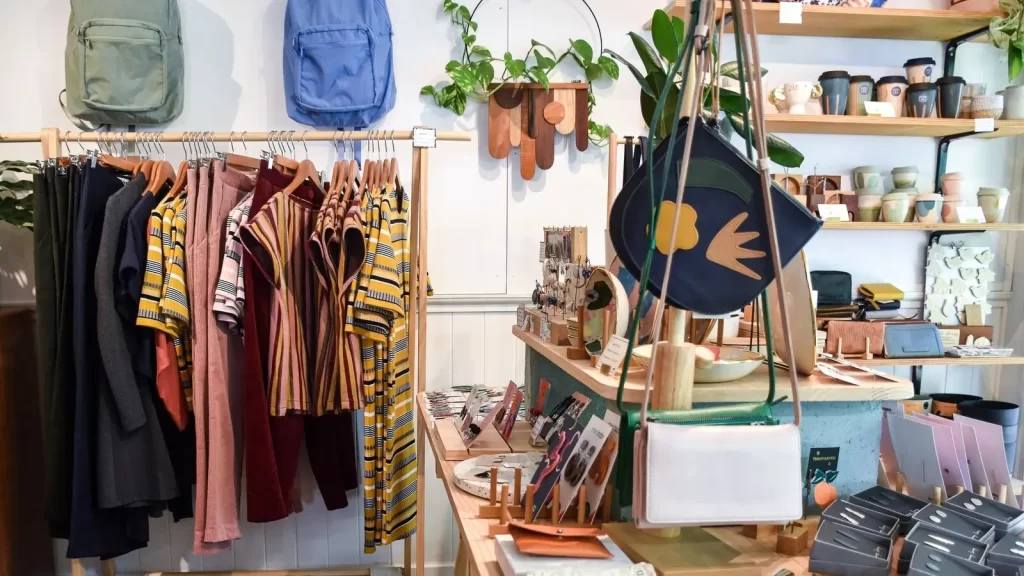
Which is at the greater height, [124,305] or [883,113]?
[883,113]

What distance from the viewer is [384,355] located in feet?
6.66

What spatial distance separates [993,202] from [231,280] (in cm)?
273

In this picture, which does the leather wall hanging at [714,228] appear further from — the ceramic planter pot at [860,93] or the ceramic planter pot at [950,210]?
the ceramic planter pot at [950,210]

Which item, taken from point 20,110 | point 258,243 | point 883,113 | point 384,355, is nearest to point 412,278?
point 384,355

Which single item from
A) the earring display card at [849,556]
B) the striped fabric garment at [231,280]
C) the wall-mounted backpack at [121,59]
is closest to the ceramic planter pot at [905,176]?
the earring display card at [849,556]

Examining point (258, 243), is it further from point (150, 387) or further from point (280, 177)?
point (150, 387)

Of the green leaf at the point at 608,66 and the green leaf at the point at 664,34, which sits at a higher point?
the green leaf at the point at 608,66

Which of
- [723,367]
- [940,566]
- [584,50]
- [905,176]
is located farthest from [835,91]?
[940,566]

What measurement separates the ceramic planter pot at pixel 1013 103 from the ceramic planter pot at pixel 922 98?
0.27 m

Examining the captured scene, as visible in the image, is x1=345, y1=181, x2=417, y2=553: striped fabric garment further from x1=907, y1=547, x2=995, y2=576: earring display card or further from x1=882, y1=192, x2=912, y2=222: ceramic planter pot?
x1=882, y1=192, x2=912, y2=222: ceramic planter pot

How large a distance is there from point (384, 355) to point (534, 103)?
112cm

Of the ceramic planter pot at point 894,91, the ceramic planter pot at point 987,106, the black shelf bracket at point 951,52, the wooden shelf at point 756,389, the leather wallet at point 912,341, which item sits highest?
the black shelf bracket at point 951,52

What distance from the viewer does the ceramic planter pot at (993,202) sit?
2510 millimetres

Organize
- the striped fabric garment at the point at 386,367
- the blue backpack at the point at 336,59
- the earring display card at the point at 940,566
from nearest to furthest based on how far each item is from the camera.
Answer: the earring display card at the point at 940,566, the striped fabric garment at the point at 386,367, the blue backpack at the point at 336,59
